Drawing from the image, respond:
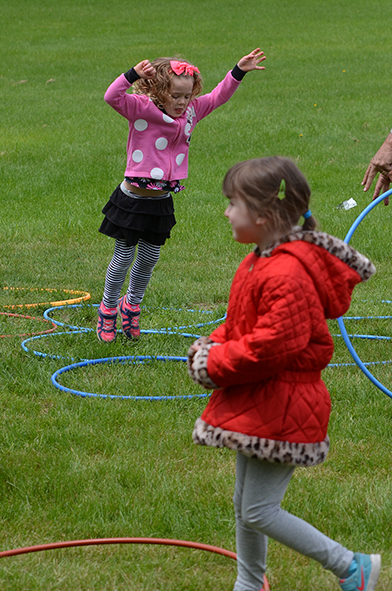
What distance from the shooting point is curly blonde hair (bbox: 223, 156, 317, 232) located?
92.7 inches

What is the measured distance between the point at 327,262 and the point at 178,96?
282cm

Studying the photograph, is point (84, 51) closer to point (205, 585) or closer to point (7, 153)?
point (7, 153)

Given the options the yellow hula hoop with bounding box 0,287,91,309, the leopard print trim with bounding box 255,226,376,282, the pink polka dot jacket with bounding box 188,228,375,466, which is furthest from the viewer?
the yellow hula hoop with bounding box 0,287,91,309

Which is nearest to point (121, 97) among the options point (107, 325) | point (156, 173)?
point (156, 173)

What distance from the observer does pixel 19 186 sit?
34.2 ft

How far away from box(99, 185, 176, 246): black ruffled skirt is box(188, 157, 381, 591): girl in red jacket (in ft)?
8.75

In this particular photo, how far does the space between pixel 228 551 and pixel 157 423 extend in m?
1.24

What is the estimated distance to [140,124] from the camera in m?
4.97

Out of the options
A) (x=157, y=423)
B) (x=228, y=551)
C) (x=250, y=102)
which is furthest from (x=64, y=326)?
(x=250, y=102)

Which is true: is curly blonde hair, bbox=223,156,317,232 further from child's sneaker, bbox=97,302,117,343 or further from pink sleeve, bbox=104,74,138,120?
child's sneaker, bbox=97,302,117,343

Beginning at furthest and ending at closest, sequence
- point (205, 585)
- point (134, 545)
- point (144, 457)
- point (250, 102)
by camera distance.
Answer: point (250, 102) → point (144, 457) → point (134, 545) → point (205, 585)

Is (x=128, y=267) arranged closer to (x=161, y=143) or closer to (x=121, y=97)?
(x=161, y=143)

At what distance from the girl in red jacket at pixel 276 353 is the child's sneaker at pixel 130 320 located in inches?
116

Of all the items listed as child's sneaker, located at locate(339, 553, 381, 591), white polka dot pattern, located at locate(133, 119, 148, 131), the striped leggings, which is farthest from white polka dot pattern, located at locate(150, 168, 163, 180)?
child's sneaker, located at locate(339, 553, 381, 591)
